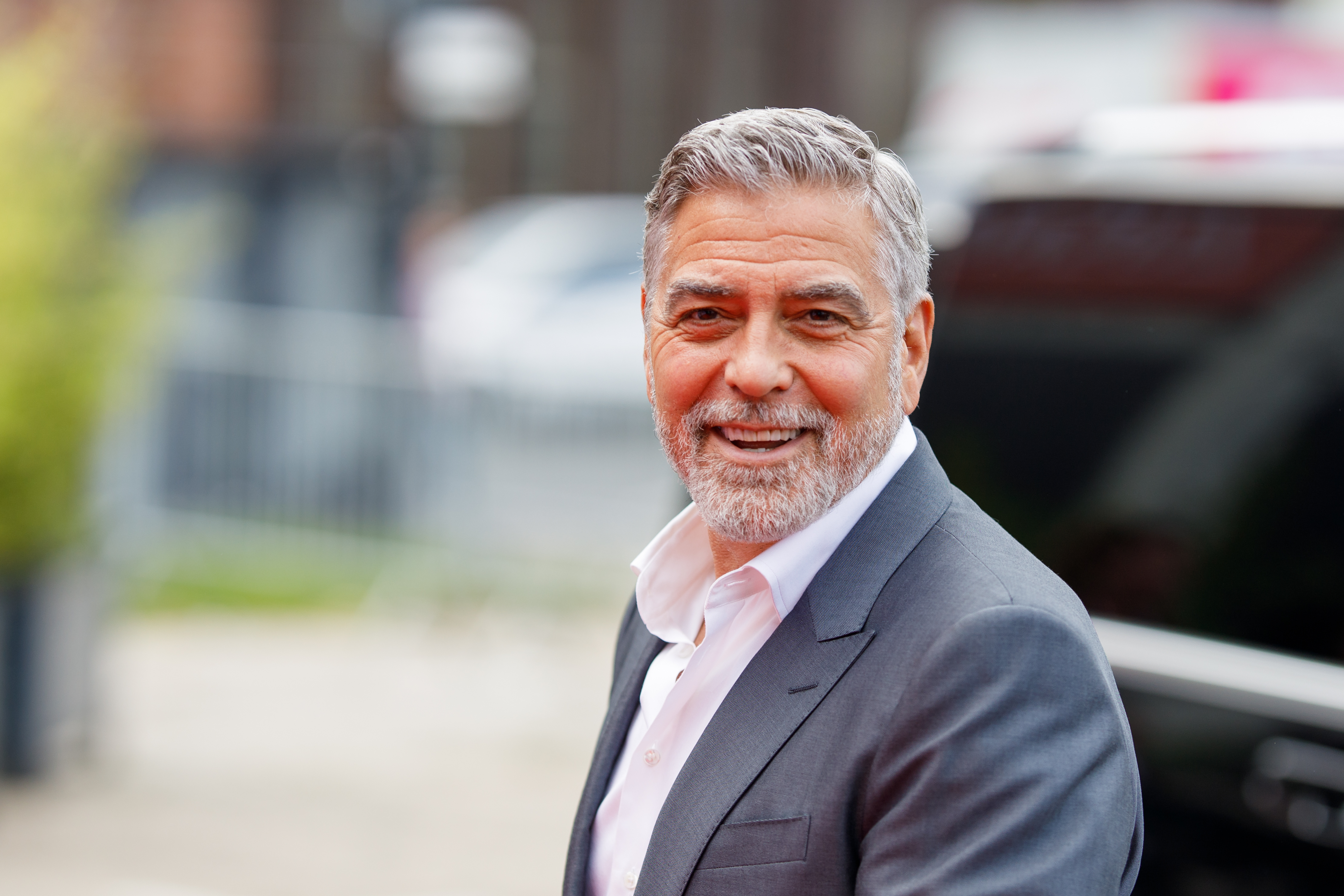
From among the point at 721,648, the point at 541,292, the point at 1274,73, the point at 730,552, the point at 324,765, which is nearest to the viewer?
the point at 721,648

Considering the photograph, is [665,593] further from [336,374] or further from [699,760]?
[336,374]

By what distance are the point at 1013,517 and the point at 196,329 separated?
7896 mm

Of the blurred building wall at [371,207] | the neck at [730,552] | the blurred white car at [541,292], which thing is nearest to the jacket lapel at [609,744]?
the neck at [730,552]

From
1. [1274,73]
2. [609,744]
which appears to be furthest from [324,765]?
[609,744]

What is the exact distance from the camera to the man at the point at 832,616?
146cm

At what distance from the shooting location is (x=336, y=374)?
9883 millimetres

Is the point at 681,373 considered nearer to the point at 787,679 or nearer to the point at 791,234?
the point at 791,234

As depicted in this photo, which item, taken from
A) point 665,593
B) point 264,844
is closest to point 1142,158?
point 665,593

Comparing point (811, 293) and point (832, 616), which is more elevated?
point (811, 293)

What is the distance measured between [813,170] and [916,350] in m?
0.29

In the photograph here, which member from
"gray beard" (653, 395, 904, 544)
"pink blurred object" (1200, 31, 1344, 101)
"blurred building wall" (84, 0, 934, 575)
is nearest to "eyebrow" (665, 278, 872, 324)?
"gray beard" (653, 395, 904, 544)

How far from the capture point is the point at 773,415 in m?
1.73

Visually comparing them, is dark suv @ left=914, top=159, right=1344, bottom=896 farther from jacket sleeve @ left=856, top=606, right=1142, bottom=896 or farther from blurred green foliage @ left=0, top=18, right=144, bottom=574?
blurred green foliage @ left=0, top=18, right=144, bottom=574

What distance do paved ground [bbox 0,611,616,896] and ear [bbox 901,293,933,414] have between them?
13.3ft
